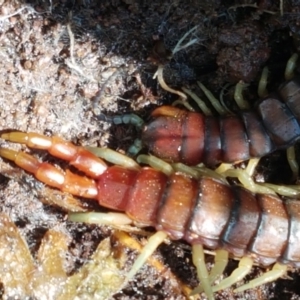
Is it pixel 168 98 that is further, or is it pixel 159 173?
pixel 168 98

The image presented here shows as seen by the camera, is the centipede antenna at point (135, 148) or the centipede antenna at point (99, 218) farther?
the centipede antenna at point (135, 148)

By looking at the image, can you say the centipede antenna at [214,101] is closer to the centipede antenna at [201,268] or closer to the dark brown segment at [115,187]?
the dark brown segment at [115,187]

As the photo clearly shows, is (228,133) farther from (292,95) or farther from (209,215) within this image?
(209,215)

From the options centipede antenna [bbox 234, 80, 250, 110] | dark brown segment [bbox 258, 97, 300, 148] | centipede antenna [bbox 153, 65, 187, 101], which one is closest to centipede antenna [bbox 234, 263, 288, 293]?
dark brown segment [bbox 258, 97, 300, 148]

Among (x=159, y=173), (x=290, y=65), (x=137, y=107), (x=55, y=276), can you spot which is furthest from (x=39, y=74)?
(x=290, y=65)

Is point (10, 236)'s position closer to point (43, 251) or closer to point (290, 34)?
point (43, 251)

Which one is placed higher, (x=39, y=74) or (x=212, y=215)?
(x=39, y=74)

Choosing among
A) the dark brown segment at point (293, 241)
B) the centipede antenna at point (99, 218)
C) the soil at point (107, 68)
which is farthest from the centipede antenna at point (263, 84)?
the centipede antenna at point (99, 218)

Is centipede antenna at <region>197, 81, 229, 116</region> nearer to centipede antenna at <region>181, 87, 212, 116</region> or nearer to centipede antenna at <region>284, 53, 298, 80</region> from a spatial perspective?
centipede antenna at <region>181, 87, 212, 116</region>
